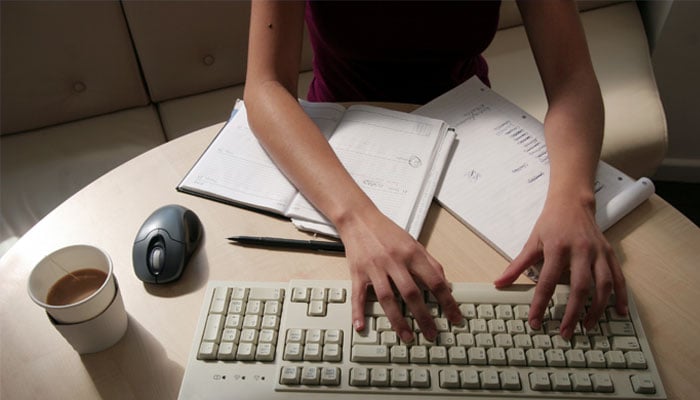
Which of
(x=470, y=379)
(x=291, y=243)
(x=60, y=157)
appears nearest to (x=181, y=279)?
(x=291, y=243)

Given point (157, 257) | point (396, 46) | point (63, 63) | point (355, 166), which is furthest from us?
point (63, 63)

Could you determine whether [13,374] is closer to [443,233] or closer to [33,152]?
[443,233]

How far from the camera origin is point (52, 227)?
778 millimetres

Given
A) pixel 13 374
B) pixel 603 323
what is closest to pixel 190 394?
pixel 13 374

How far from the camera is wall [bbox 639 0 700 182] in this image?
150cm

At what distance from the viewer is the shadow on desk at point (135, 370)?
60cm

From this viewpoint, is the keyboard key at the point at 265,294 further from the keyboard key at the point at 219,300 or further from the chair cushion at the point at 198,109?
the chair cushion at the point at 198,109

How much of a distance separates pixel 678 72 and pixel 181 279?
1.54 m

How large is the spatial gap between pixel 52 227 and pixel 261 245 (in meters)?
0.31

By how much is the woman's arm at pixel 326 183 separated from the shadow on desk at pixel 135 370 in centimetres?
22

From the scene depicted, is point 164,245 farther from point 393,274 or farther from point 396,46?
point 396,46

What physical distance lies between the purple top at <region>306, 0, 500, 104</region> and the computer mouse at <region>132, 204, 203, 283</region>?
47 cm

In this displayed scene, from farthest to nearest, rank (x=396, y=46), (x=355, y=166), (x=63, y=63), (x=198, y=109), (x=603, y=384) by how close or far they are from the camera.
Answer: (x=198, y=109), (x=63, y=63), (x=396, y=46), (x=355, y=166), (x=603, y=384)

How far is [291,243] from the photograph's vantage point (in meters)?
0.72
